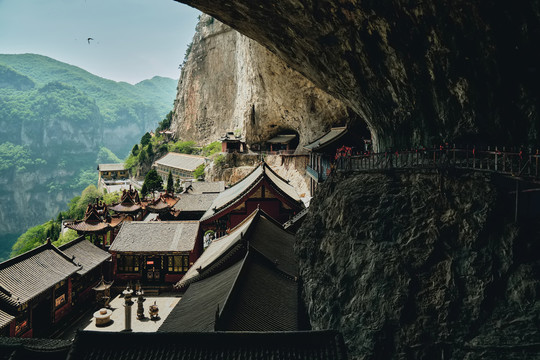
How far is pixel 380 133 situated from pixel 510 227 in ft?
28.2

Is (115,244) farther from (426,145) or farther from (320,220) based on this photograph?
(426,145)

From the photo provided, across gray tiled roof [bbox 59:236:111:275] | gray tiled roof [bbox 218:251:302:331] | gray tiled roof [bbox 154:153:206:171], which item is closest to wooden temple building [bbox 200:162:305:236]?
gray tiled roof [bbox 59:236:111:275]

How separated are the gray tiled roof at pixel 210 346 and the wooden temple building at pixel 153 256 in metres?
16.5

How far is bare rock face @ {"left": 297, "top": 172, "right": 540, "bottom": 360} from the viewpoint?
1072 cm

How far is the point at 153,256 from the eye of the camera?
2636cm

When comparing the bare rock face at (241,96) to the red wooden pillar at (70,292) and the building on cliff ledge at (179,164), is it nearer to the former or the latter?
the building on cliff ledge at (179,164)

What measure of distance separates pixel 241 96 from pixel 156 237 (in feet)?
145

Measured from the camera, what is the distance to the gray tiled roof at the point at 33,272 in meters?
18.4

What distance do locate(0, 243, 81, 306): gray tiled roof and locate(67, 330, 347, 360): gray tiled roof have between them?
11.9 metres

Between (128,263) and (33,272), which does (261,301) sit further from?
(128,263)

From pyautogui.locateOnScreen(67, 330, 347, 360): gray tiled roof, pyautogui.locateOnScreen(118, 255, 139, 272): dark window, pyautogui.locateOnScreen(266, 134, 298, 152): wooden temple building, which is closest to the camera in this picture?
pyautogui.locateOnScreen(67, 330, 347, 360): gray tiled roof

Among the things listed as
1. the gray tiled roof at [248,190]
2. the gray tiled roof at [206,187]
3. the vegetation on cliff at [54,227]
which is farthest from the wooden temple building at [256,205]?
the vegetation on cliff at [54,227]

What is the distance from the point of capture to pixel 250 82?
2140 inches

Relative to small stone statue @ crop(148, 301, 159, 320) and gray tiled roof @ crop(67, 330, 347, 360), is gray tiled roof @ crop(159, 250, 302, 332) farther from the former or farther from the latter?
small stone statue @ crop(148, 301, 159, 320)
